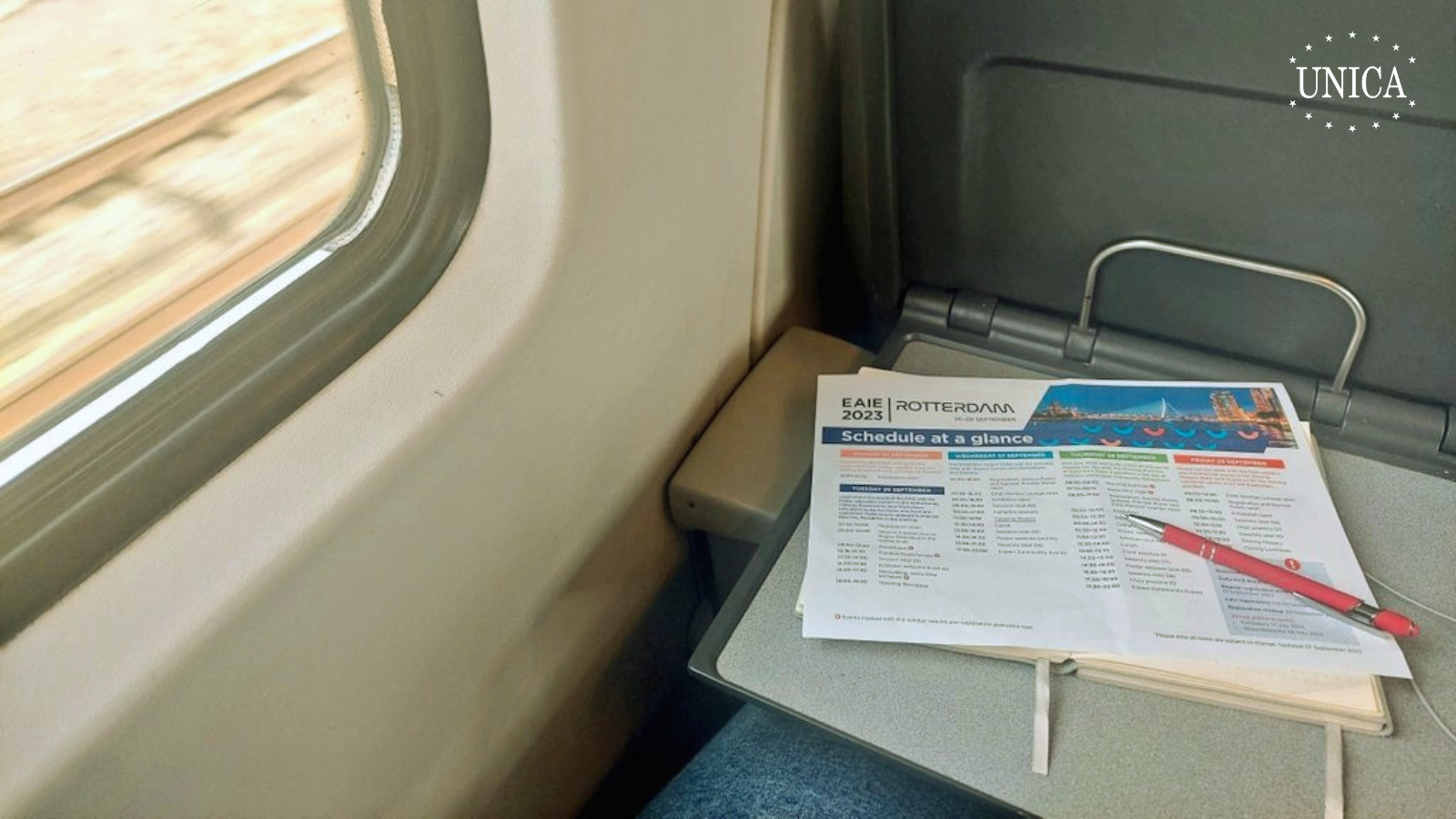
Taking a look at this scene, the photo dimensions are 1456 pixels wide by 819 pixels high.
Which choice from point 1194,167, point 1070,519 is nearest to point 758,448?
point 1070,519

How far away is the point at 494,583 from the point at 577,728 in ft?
0.82

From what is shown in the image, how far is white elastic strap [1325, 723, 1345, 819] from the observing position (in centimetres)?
54

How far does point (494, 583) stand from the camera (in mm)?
678

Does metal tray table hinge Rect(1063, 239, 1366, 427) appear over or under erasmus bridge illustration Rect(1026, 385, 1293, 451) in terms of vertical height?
over

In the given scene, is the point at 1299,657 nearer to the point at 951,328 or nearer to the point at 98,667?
the point at 951,328

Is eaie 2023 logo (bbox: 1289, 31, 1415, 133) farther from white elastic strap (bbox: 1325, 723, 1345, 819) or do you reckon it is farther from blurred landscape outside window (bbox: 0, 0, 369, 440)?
blurred landscape outside window (bbox: 0, 0, 369, 440)

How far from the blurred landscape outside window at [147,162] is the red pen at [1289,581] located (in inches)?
22.5

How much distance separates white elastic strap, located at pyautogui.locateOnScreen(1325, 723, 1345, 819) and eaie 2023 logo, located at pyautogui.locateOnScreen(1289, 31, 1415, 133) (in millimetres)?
383

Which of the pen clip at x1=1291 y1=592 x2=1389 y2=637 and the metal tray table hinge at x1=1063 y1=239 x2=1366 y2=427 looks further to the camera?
the metal tray table hinge at x1=1063 y1=239 x2=1366 y2=427

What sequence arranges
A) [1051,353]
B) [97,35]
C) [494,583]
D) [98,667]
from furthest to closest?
[1051,353] < [494,583] < [97,35] < [98,667]

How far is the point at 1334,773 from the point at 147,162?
768 millimetres

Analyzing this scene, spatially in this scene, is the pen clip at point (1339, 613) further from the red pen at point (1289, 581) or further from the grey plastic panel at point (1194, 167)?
the grey plastic panel at point (1194, 167)

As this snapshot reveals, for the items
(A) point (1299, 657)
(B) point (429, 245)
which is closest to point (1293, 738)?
(A) point (1299, 657)

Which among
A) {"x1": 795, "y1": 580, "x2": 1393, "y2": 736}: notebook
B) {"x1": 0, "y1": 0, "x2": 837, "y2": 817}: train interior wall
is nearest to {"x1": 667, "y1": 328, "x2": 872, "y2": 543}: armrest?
{"x1": 0, "y1": 0, "x2": 837, "y2": 817}: train interior wall
